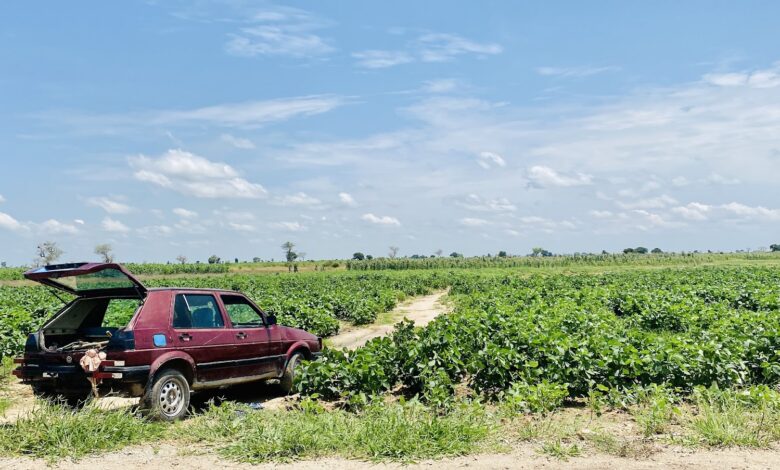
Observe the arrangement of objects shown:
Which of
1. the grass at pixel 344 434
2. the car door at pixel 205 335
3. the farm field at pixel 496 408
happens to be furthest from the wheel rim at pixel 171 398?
the grass at pixel 344 434

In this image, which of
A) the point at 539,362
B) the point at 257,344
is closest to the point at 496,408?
the point at 539,362

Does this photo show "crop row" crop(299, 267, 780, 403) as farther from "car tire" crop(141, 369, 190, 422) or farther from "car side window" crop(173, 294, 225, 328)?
"car tire" crop(141, 369, 190, 422)

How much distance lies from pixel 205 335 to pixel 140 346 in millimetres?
1165

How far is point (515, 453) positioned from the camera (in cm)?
677

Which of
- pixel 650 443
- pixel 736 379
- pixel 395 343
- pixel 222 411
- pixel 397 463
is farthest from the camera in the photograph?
pixel 395 343

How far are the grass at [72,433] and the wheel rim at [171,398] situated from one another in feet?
1.96

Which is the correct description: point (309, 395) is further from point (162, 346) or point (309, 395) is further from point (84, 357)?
point (84, 357)

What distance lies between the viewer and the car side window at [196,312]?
351 inches

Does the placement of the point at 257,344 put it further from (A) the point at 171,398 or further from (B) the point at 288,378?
(A) the point at 171,398

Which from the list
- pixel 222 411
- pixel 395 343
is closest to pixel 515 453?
pixel 222 411

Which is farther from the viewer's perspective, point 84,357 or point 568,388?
point 568,388

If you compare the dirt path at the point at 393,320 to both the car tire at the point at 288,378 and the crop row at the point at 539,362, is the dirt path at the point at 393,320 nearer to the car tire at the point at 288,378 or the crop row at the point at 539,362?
the crop row at the point at 539,362

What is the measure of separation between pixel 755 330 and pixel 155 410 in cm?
Answer: 1019

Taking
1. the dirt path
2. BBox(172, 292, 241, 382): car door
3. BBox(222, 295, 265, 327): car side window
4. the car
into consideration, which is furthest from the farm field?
the dirt path
